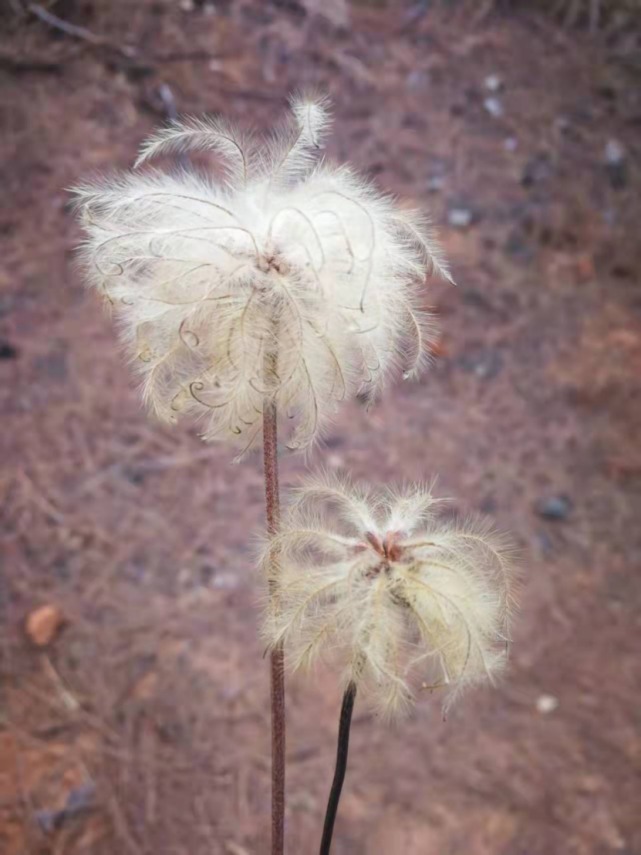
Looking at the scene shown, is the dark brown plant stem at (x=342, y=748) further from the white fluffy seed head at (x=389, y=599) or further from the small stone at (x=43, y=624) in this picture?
the small stone at (x=43, y=624)

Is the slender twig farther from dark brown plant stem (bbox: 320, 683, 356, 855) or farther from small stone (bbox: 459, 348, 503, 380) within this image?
dark brown plant stem (bbox: 320, 683, 356, 855)

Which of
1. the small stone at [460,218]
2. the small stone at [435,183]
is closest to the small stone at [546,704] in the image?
the small stone at [460,218]

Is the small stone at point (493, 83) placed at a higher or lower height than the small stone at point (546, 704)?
higher

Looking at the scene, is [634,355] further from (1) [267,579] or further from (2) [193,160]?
(1) [267,579]

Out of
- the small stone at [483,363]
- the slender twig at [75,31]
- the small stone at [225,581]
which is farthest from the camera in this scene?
the slender twig at [75,31]

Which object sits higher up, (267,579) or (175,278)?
(175,278)

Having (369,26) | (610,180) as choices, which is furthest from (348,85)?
(610,180)

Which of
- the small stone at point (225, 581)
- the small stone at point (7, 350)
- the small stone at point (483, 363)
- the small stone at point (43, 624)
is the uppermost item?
the small stone at point (483, 363)
